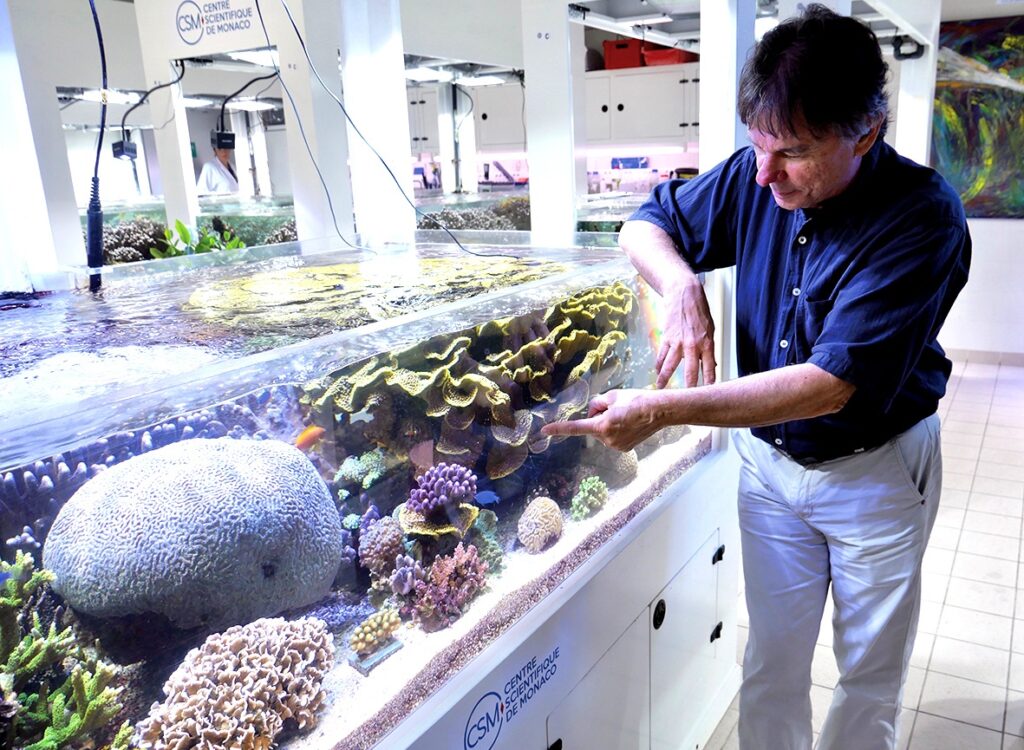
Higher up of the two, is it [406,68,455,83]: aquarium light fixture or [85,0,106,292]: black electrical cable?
[406,68,455,83]: aquarium light fixture

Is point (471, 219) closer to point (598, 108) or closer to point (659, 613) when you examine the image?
point (659, 613)

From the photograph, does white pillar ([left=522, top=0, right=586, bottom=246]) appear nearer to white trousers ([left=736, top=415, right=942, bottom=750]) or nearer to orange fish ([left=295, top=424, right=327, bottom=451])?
white trousers ([left=736, top=415, right=942, bottom=750])

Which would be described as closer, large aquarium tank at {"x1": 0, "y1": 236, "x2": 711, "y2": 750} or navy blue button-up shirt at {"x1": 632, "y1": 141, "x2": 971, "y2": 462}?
large aquarium tank at {"x1": 0, "y1": 236, "x2": 711, "y2": 750}

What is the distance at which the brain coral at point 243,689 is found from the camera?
90 cm

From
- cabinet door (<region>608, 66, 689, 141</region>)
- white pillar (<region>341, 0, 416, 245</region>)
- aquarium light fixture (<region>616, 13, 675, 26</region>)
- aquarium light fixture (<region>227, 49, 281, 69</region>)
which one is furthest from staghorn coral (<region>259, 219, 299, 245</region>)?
cabinet door (<region>608, 66, 689, 141</region>)

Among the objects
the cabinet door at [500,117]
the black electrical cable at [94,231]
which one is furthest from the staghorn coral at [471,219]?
the cabinet door at [500,117]

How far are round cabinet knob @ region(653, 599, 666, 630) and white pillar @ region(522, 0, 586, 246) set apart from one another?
1632 mm

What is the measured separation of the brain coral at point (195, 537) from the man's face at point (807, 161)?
902 millimetres

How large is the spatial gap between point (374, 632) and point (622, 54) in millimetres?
6757

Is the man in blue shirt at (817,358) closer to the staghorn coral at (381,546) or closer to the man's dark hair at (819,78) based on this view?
the man's dark hair at (819,78)

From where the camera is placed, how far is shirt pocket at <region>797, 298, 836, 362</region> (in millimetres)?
1392

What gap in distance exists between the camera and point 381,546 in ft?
3.84

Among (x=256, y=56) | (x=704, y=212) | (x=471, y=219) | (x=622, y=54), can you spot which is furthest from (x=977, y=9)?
(x=704, y=212)

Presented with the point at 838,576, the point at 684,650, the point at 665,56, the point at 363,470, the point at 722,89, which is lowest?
the point at 684,650
